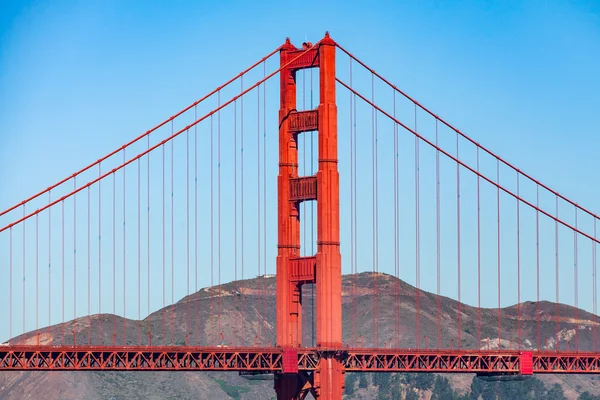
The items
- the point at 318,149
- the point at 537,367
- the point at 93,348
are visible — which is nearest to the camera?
the point at 93,348

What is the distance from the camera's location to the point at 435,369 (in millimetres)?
135500

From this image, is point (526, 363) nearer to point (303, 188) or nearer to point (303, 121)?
point (303, 188)

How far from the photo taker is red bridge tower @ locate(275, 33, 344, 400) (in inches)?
5187

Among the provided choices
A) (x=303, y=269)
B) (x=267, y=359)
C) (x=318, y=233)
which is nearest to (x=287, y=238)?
(x=303, y=269)

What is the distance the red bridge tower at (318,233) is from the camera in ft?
432

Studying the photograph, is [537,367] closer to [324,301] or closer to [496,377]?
[496,377]

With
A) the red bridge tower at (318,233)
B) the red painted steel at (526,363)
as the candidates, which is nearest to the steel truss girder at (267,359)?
the red painted steel at (526,363)

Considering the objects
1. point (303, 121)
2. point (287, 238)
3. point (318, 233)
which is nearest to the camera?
point (318, 233)

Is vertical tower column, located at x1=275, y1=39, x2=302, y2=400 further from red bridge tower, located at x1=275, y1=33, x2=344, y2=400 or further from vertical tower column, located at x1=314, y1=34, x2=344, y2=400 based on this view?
vertical tower column, located at x1=314, y1=34, x2=344, y2=400

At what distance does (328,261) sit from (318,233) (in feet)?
7.35

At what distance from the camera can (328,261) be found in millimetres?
131875

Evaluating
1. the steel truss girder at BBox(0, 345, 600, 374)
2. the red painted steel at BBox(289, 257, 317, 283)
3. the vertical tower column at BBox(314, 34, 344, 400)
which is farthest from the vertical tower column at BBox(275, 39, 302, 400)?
the steel truss girder at BBox(0, 345, 600, 374)

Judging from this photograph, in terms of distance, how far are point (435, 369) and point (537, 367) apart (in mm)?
12684

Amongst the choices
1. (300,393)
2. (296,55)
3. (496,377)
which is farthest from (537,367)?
(296,55)
